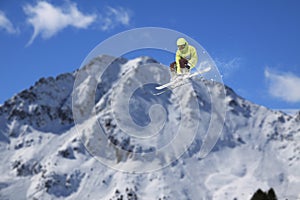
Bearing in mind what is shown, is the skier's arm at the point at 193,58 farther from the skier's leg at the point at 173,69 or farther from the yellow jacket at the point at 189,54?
the skier's leg at the point at 173,69

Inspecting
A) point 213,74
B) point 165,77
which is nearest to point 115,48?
point 213,74

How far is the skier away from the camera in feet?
104

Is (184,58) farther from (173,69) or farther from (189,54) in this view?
(173,69)

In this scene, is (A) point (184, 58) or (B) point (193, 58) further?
(A) point (184, 58)

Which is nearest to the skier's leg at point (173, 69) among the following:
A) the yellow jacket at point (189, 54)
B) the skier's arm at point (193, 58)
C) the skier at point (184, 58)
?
the skier at point (184, 58)

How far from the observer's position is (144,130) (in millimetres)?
41156

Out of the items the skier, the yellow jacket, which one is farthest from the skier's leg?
the yellow jacket

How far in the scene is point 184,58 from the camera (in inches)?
1291

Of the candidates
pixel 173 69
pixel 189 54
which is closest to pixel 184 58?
pixel 189 54

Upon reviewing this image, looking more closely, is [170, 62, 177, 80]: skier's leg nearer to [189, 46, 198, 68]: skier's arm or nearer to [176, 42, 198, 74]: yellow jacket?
[176, 42, 198, 74]: yellow jacket

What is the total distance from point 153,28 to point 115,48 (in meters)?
2.62

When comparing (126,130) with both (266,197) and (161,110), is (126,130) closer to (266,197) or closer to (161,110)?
(161,110)

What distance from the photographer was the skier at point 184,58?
3173 centimetres

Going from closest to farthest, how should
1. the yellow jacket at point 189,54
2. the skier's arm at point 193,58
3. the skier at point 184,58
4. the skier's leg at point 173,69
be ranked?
the skier at point 184,58 < the yellow jacket at point 189,54 < the skier's arm at point 193,58 < the skier's leg at point 173,69
